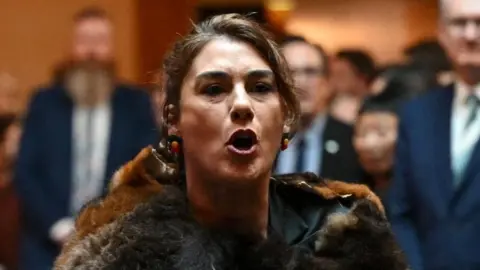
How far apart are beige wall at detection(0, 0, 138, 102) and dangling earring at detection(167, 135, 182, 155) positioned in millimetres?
4326

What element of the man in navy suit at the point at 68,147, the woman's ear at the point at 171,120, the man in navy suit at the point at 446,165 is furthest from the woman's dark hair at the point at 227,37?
the man in navy suit at the point at 68,147

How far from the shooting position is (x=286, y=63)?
1722 millimetres

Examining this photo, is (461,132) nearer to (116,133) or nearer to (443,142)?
(443,142)

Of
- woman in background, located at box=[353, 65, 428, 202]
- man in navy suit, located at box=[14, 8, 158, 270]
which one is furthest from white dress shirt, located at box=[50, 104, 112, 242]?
woman in background, located at box=[353, 65, 428, 202]

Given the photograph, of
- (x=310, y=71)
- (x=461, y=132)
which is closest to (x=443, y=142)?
(x=461, y=132)

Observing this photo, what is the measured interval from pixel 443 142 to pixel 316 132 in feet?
2.43

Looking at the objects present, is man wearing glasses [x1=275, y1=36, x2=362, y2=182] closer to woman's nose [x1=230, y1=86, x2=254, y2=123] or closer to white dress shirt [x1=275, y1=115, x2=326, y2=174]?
white dress shirt [x1=275, y1=115, x2=326, y2=174]

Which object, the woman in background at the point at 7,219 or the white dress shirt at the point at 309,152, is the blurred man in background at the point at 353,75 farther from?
the woman in background at the point at 7,219

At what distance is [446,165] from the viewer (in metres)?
2.61

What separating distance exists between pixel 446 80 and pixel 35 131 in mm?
1418

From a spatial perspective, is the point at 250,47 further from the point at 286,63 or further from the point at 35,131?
the point at 35,131

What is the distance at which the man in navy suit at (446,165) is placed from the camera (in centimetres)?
254

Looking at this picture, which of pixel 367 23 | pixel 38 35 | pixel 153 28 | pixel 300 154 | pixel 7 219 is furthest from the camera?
pixel 367 23

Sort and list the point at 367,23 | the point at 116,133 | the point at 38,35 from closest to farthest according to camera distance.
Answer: the point at 116,133 < the point at 38,35 < the point at 367,23
